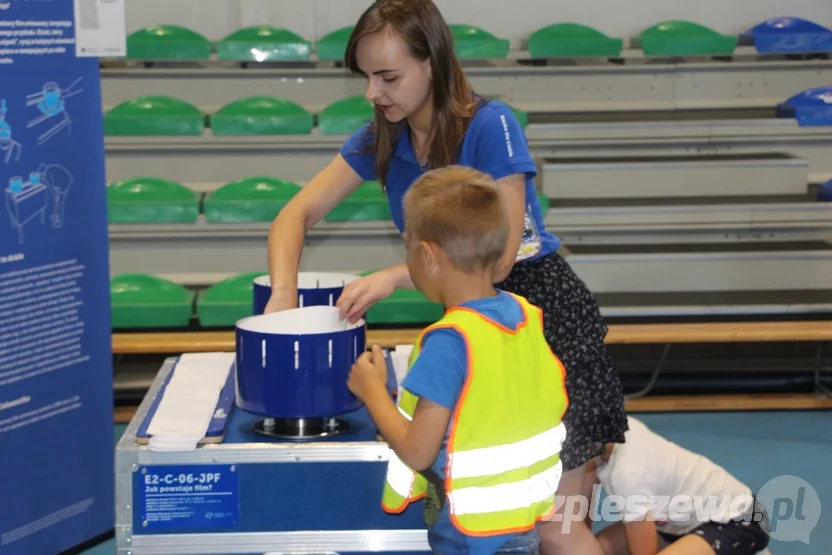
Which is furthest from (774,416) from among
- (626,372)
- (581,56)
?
(581,56)

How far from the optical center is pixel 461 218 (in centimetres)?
162

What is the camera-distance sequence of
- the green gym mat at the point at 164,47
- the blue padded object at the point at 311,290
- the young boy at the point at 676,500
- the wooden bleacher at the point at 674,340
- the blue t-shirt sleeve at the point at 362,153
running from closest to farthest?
1. the blue t-shirt sleeve at the point at 362,153
2. the blue padded object at the point at 311,290
3. the young boy at the point at 676,500
4. the wooden bleacher at the point at 674,340
5. the green gym mat at the point at 164,47

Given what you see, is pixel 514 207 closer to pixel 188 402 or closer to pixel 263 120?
pixel 188 402

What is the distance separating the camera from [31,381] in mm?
2830

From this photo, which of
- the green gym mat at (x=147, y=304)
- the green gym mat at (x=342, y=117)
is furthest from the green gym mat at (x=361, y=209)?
the green gym mat at (x=147, y=304)

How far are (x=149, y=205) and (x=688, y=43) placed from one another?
281 centimetres

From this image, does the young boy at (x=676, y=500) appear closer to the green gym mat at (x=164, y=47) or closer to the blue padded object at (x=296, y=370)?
the blue padded object at (x=296, y=370)

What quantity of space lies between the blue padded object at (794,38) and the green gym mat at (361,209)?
2275mm

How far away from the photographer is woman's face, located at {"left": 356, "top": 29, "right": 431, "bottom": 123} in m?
1.90

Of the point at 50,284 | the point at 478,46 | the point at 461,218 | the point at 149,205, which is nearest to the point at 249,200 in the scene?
the point at 149,205

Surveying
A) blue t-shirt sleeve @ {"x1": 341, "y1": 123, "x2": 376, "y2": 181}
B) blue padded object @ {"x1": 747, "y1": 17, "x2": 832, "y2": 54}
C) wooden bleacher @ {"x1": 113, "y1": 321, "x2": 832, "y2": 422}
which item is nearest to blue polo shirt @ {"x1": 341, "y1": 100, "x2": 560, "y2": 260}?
blue t-shirt sleeve @ {"x1": 341, "y1": 123, "x2": 376, "y2": 181}

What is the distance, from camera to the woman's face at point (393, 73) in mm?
1902

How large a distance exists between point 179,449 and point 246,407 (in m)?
0.15

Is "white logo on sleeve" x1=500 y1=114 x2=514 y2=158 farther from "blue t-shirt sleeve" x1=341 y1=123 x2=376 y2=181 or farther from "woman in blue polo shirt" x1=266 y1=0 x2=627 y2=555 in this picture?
"blue t-shirt sleeve" x1=341 y1=123 x2=376 y2=181
